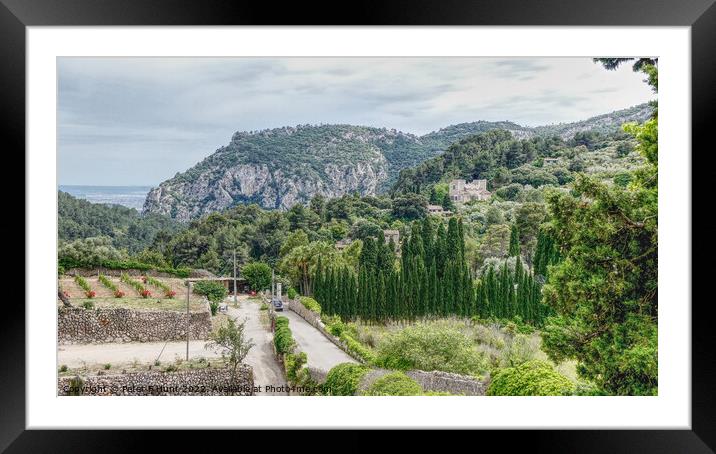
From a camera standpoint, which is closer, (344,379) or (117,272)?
(344,379)

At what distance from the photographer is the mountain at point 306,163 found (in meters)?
6.46

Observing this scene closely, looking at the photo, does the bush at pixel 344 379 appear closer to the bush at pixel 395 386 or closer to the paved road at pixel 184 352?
the bush at pixel 395 386

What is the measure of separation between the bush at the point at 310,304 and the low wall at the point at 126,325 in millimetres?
994

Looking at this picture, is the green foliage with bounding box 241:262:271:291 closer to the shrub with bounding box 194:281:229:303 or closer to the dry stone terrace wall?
the shrub with bounding box 194:281:229:303

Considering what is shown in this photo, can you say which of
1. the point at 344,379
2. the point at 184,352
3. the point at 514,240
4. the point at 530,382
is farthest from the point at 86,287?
the point at 530,382

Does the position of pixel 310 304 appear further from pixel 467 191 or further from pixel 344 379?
pixel 467 191

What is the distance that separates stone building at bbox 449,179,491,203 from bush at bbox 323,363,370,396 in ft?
6.68

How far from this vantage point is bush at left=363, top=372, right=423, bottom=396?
609 cm

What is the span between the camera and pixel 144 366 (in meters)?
6.32

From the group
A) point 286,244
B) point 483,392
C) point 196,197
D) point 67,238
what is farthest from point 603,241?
point 67,238
